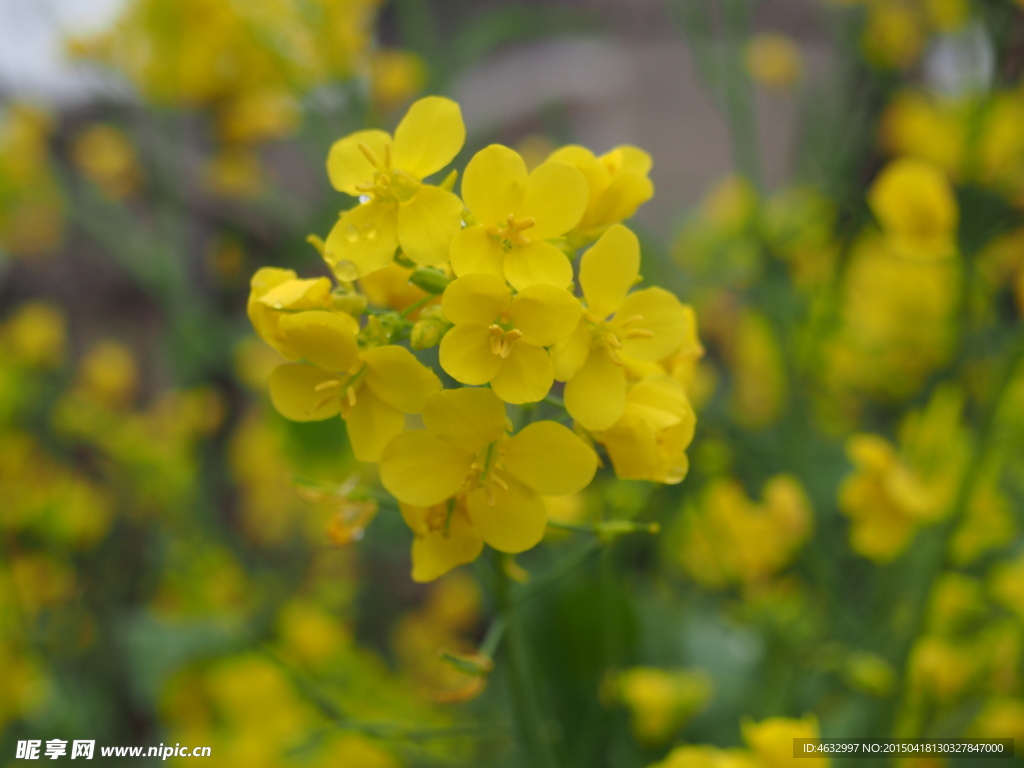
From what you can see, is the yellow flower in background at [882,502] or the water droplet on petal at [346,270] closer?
the water droplet on petal at [346,270]

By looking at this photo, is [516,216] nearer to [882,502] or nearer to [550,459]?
[550,459]

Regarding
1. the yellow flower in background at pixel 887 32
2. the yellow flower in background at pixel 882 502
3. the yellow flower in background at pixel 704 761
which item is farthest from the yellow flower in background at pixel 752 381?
the yellow flower in background at pixel 704 761

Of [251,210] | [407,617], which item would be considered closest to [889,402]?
[407,617]

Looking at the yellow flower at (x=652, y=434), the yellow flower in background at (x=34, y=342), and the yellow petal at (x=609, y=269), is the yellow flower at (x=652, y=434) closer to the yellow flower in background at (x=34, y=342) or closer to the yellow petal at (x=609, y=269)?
the yellow petal at (x=609, y=269)

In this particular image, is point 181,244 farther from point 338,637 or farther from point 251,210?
point 338,637

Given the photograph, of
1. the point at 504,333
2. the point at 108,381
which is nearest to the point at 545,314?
the point at 504,333

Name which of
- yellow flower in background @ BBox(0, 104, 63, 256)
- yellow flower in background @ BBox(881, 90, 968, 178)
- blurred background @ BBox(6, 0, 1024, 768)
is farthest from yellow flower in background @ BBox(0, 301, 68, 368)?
yellow flower in background @ BBox(881, 90, 968, 178)
